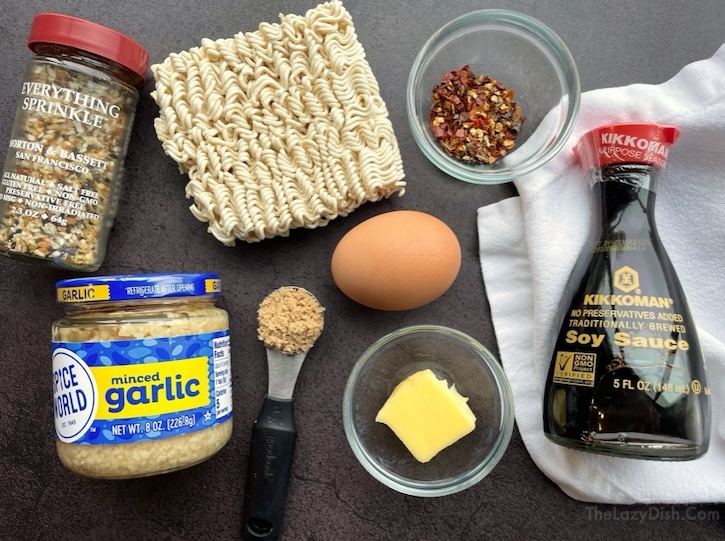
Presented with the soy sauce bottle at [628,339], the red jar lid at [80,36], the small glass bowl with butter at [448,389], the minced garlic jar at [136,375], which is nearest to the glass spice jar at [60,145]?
the red jar lid at [80,36]

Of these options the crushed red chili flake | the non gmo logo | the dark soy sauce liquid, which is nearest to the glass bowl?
the crushed red chili flake

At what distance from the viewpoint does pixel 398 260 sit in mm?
807

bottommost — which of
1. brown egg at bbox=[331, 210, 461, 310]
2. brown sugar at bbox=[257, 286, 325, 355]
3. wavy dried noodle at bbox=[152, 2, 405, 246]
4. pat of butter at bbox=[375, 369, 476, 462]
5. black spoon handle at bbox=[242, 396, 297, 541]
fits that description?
black spoon handle at bbox=[242, 396, 297, 541]

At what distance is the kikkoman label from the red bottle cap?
65 cm

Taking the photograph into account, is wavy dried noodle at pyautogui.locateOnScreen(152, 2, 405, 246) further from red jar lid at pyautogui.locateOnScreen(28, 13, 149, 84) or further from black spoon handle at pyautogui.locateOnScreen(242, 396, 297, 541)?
black spoon handle at pyautogui.locateOnScreen(242, 396, 297, 541)

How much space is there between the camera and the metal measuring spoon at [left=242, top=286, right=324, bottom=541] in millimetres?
902

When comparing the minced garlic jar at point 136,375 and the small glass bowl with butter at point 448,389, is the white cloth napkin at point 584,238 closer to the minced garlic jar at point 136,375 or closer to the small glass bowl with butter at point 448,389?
the small glass bowl with butter at point 448,389

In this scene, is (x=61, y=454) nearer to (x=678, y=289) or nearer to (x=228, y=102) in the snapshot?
(x=228, y=102)

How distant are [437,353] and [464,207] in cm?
26

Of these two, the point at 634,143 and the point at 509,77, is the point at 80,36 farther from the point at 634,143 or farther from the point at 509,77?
the point at 634,143

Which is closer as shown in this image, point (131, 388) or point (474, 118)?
point (131, 388)

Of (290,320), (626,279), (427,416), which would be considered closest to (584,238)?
(626,279)

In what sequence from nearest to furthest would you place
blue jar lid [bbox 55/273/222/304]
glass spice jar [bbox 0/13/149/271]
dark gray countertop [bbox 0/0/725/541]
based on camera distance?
blue jar lid [bbox 55/273/222/304] → glass spice jar [bbox 0/13/149/271] → dark gray countertop [bbox 0/0/725/541]

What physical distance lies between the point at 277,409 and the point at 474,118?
577 millimetres
